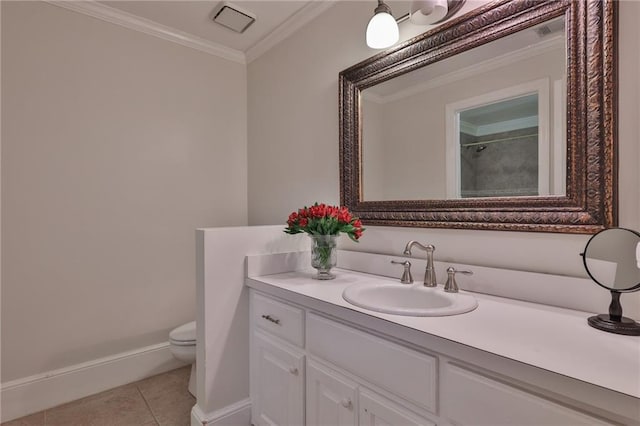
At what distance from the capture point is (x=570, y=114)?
3.45 ft

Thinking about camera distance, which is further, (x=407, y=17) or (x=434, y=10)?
(x=407, y=17)

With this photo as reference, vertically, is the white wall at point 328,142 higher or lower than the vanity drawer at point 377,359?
higher

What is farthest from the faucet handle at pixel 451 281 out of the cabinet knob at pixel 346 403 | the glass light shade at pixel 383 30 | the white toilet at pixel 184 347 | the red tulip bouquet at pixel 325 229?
the white toilet at pixel 184 347

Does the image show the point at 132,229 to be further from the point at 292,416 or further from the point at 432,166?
the point at 432,166

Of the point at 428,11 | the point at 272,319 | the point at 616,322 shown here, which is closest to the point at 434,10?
the point at 428,11

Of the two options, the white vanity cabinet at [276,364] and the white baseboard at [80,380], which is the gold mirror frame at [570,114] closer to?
the white vanity cabinet at [276,364]

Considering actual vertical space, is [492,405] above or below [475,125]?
below

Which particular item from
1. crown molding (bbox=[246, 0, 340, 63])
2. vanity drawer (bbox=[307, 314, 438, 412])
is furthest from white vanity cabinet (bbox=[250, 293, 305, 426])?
crown molding (bbox=[246, 0, 340, 63])

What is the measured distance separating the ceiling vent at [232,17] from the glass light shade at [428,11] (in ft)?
4.01

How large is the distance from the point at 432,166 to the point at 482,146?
23 centimetres

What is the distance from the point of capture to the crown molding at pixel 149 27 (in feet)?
6.53

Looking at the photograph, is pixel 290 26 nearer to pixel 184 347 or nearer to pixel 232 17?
pixel 232 17

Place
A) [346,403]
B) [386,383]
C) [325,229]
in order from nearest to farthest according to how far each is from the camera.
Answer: [386,383] → [346,403] → [325,229]

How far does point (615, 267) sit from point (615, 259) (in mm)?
22
